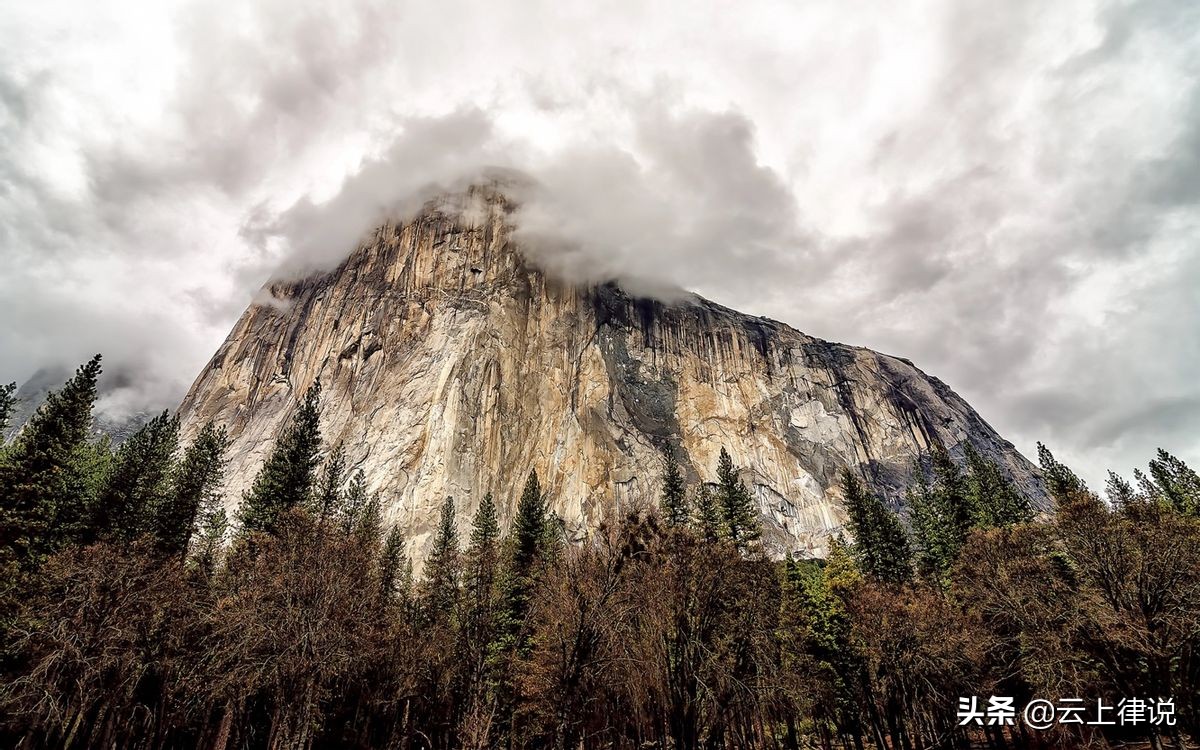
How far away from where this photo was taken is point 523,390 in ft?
337

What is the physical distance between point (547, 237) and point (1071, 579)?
366 ft

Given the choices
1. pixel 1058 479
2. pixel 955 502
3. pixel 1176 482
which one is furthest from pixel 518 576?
pixel 1176 482

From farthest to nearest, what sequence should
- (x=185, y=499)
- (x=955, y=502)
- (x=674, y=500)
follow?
(x=674, y=500) → (x=955, y=502) → (x=185, y=499)

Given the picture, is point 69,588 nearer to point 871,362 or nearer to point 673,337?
point 673,337

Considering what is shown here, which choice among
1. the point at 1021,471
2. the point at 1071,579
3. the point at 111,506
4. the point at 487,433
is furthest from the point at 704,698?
the point at 1021,471

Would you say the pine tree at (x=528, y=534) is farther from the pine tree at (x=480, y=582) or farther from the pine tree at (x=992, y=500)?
the pine tree at (x=992, y=500)

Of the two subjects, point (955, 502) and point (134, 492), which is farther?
point (955, 502)

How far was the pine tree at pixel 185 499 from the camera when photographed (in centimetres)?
3638

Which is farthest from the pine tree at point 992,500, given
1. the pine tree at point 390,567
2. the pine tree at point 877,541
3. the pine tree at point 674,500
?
the pine tree at point 390,567

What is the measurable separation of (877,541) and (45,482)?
5329cm

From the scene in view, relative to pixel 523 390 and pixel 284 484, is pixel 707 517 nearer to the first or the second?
pixel 284 484

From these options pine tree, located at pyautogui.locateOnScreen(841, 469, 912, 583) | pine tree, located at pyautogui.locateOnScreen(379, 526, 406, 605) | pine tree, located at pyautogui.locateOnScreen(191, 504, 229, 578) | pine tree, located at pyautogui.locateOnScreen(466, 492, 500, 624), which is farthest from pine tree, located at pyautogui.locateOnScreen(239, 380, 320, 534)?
pine tree, located at pyautogui.locateOnScreen(841, 469, 912, 583)

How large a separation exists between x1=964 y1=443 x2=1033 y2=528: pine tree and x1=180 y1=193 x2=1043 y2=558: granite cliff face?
45.5 meters

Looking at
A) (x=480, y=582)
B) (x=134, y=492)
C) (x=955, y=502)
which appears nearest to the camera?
(x=480, y=582)
